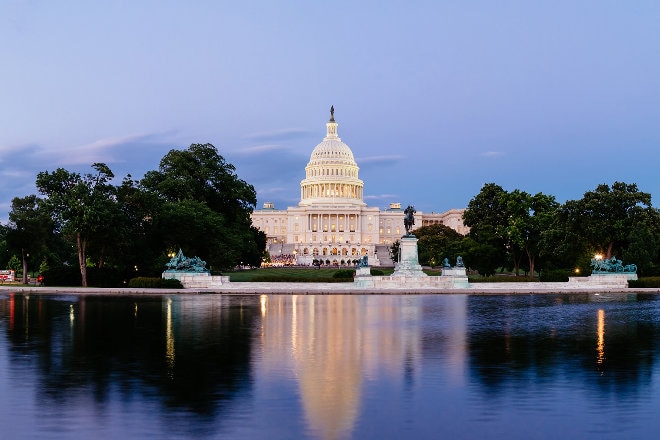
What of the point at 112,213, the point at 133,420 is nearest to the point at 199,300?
the point at 112,213

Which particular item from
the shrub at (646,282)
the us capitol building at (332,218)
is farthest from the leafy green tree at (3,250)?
the us capitol building at (332,218)

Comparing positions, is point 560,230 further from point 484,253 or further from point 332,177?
point 332,177

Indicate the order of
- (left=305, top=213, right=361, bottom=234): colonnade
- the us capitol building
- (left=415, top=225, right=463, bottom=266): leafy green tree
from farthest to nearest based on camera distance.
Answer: (left=305, top=213, right=361, bottom=234): colonnade, the us capitol building, (left=415, top=225, right=463, bottom=266): leafy green tree

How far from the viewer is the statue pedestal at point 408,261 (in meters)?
52.6

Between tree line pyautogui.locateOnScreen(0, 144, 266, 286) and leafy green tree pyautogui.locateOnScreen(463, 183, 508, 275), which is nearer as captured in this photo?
tree line pyautogui.locateOnScreen(0, 144, 266, 286)

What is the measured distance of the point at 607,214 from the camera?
58406mm

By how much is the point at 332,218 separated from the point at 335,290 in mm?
135906

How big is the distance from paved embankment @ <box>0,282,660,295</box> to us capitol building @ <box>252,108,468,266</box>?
119284 millimetres

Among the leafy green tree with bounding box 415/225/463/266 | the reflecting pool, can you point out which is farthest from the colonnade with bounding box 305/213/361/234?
the reflecting pool

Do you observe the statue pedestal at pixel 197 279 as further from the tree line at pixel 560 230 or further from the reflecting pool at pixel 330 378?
the tree line at pixel 560 230

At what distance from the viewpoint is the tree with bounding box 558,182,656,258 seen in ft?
188

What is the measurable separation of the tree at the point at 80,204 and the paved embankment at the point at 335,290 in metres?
4.96

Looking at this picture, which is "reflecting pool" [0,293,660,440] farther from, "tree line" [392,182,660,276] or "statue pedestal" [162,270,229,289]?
"tree line" [392,182,660,276]

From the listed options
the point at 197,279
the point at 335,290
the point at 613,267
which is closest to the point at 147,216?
the point at 197,279
